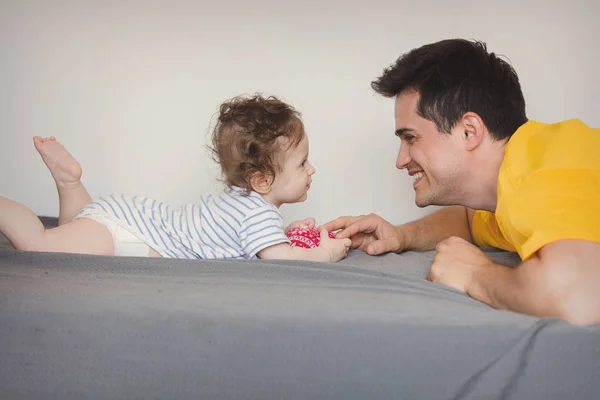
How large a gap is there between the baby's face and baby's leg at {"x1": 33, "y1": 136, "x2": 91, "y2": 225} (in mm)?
515

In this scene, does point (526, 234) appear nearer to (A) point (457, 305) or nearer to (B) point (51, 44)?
(A) point (457, 305)

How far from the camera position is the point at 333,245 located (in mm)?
Result: 1675

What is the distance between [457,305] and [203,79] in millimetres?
1374

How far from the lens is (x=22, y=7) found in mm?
2234

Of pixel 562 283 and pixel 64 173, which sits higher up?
pixel 64 173

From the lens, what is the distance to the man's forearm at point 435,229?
73.0 inches

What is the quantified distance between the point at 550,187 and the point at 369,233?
0.71m

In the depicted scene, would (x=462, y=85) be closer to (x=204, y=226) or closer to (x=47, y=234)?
(x=204, y=226)

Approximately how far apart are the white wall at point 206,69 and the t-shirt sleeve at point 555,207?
108cm

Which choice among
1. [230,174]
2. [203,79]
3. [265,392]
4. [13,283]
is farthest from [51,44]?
[265,392]

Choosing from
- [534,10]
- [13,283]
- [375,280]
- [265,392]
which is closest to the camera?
[265,392]

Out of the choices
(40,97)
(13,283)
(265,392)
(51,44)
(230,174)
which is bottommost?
(265,392)

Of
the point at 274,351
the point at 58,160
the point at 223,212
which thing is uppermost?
the point at 58,160

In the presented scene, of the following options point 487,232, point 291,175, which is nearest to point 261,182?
point 291,175
